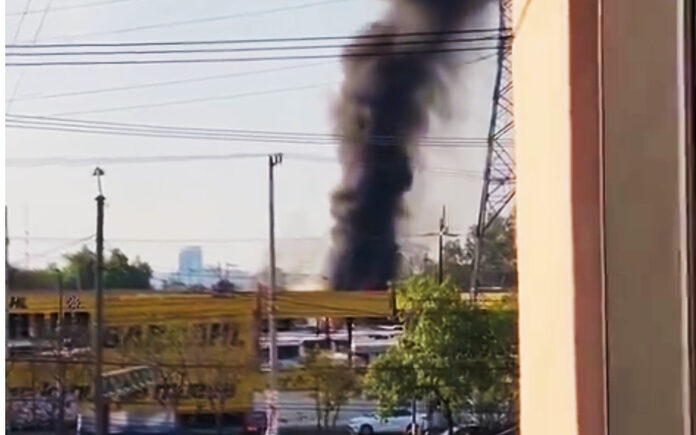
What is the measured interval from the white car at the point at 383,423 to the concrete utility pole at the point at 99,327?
273 millimetres

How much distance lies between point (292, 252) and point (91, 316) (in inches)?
9.1

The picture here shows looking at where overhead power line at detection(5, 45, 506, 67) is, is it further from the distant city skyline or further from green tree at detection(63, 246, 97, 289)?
green tree at detection(63, 246, 97, 289)

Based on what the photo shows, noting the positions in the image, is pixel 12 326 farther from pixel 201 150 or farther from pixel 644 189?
pixel 644 189

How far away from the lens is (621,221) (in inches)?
29.8

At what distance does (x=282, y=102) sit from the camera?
Result: 0.94 m

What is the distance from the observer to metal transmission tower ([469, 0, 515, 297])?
0.94 metres

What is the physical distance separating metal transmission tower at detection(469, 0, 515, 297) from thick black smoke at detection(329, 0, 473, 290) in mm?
71

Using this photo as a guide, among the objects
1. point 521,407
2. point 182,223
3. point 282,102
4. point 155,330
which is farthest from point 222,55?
point 521,407

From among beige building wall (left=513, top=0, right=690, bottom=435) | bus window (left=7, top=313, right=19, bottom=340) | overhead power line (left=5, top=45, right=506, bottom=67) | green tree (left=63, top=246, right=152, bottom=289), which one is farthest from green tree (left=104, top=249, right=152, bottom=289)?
beige building wall (left=513, top=0, right=690, bottom=435)

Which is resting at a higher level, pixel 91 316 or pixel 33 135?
pixel 33 135

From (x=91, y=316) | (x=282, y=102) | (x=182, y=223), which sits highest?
(x=282, y=102)

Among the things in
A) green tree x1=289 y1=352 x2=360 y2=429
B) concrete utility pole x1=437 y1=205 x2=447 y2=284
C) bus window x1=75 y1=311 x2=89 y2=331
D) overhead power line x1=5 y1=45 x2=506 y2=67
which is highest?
overhead power line x1=5 y1=45 x2=506 y2=67

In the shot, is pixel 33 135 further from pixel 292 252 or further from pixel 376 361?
pixel 376 361

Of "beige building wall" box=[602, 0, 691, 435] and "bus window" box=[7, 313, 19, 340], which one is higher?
"beige building wall" box=[602, 0, 691, 435]
